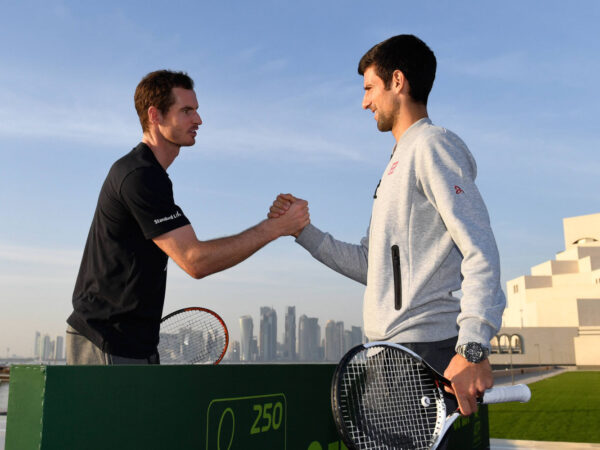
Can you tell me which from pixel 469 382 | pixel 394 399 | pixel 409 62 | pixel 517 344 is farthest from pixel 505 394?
pixel 517 344

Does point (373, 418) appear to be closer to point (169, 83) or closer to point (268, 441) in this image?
point (268, 441)

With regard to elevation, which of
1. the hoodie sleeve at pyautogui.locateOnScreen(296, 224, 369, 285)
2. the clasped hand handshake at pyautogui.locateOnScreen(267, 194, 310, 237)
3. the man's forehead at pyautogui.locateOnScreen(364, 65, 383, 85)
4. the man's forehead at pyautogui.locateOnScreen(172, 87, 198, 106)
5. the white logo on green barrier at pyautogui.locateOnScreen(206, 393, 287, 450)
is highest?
the man's forehead at pyautogui.locateOnScreen(172, 87, 198, 106)

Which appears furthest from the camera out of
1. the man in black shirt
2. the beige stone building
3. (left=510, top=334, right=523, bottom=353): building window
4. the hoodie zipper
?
(left=510, top=334, right=523, bottom=353): building window

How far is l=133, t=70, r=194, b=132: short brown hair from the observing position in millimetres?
3666

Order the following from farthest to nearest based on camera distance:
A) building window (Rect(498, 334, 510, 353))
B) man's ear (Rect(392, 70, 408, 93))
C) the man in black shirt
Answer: building window (Rect(498, 334, 510, 353)) < the man in black shirt < man's ear (Rect(392, 70, 408, 93))

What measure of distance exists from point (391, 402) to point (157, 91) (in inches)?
93.7

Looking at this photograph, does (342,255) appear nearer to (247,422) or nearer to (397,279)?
→ (397,279)

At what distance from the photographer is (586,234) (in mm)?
104500

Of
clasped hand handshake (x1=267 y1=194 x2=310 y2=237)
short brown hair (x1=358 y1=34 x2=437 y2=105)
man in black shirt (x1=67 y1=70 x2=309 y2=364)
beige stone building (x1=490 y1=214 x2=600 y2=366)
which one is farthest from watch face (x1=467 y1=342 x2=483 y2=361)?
beige stone building (x1=490 y1=214 x2=600 y2=366)

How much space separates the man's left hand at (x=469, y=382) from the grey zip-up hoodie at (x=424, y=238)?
28cm

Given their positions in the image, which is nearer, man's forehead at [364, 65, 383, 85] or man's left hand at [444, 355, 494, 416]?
man's left hand at [444, 355, 494, 416]

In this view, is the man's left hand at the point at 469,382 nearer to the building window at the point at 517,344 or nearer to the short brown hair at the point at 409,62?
the short brown hair at the point at 409,62

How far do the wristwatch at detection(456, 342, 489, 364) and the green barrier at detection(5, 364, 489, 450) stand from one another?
4.42ft

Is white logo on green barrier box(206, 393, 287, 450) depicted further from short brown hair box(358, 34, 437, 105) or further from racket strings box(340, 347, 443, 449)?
short brown hair box(358, 34, 437, 105)
